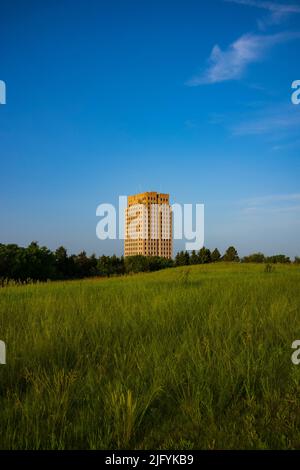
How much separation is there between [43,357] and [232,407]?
219 centimetres

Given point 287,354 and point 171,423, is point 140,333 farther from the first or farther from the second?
point 171,423

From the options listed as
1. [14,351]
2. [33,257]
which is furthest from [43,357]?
[33,257]

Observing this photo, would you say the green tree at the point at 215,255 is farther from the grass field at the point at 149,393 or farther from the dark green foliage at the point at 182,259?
the grass field at the point at 149,393

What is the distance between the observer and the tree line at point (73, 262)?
2435 inches

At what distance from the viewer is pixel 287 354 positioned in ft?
13.5

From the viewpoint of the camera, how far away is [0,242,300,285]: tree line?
61844 millimetres

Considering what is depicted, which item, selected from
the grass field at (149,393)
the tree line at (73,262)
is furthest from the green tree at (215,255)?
the grass field at (149,393)

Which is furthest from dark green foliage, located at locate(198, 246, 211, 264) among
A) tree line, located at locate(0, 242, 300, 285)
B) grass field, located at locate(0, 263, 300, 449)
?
grass field, located at locate(0, 263, 300, 449)

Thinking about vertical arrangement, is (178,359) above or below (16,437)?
above

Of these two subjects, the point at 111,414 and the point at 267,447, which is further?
the point at 111,414

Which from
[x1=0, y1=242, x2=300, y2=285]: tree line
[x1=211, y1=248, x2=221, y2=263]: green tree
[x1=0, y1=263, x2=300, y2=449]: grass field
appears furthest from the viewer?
[x1=211, y1=248, x2=221, y2=263]: green tree

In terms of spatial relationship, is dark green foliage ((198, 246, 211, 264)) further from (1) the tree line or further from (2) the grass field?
(2) the grass field

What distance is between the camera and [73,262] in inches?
3359

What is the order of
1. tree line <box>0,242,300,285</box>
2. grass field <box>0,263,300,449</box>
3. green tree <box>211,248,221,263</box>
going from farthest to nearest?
green tree <box>211,248,221,263</box> → tree line <box>0,242,300,285</box> → grass field <box>0,263,300,449</box>
